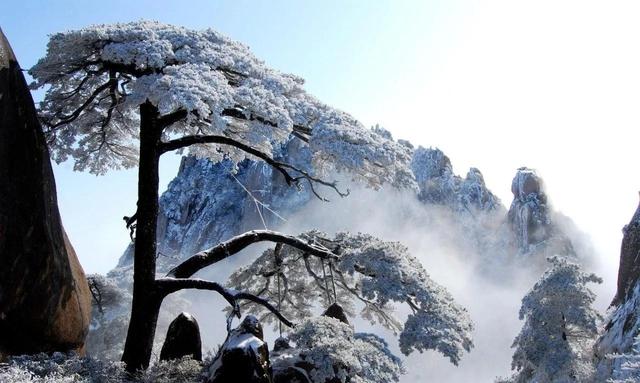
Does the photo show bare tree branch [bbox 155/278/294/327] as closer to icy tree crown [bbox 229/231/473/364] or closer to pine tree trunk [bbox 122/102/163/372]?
pine tree trunk [bbox 122/102/163/372]

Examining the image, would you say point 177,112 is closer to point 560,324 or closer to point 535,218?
point 560,324

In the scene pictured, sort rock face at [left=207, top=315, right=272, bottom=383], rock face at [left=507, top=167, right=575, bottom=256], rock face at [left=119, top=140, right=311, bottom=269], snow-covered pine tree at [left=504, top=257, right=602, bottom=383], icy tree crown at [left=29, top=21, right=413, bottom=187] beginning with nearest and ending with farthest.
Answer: rock face at [left=207, top=315, right=272, bottom=383]
icy tree crown at [left=29, top=21, right=413, bottom=187]
snow-covered pine tree at [left=504, top=257, right=602, bottom=383]
rock face at [left=507, top=167, right=575, bottom=256]
rock face at [left=119, top=140, right=311, bottom=269]

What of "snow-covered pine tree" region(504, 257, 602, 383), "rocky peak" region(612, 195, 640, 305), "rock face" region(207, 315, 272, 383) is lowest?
"rock face" region(207, 315, 272, 383)

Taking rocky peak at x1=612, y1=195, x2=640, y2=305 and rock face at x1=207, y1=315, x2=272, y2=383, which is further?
rocky peak at x1=612, y1=195, x2=640, y2=305

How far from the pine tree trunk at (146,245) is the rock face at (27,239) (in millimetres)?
1176

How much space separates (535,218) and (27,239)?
68.2 m

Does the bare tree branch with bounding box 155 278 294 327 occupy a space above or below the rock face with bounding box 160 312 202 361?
above

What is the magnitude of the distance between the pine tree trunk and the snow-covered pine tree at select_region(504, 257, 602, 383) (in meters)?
8.13

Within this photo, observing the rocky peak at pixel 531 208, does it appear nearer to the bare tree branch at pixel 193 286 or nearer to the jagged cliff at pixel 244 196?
the jagged cliff at pixel 244 196

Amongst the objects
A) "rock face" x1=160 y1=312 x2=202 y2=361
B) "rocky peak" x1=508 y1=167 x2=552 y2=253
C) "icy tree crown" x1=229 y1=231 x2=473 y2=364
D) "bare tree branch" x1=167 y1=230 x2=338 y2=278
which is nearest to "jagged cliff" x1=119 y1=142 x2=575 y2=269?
"rocky peak" x1=508 y1=167 x2=552 y2=253

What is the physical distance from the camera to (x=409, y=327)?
793 centimetres

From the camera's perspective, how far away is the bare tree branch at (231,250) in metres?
10.4

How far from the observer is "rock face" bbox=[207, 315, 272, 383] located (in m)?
6.89

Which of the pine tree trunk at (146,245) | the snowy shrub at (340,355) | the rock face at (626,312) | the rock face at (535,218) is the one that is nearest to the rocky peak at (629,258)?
the rock face at (626,312)
